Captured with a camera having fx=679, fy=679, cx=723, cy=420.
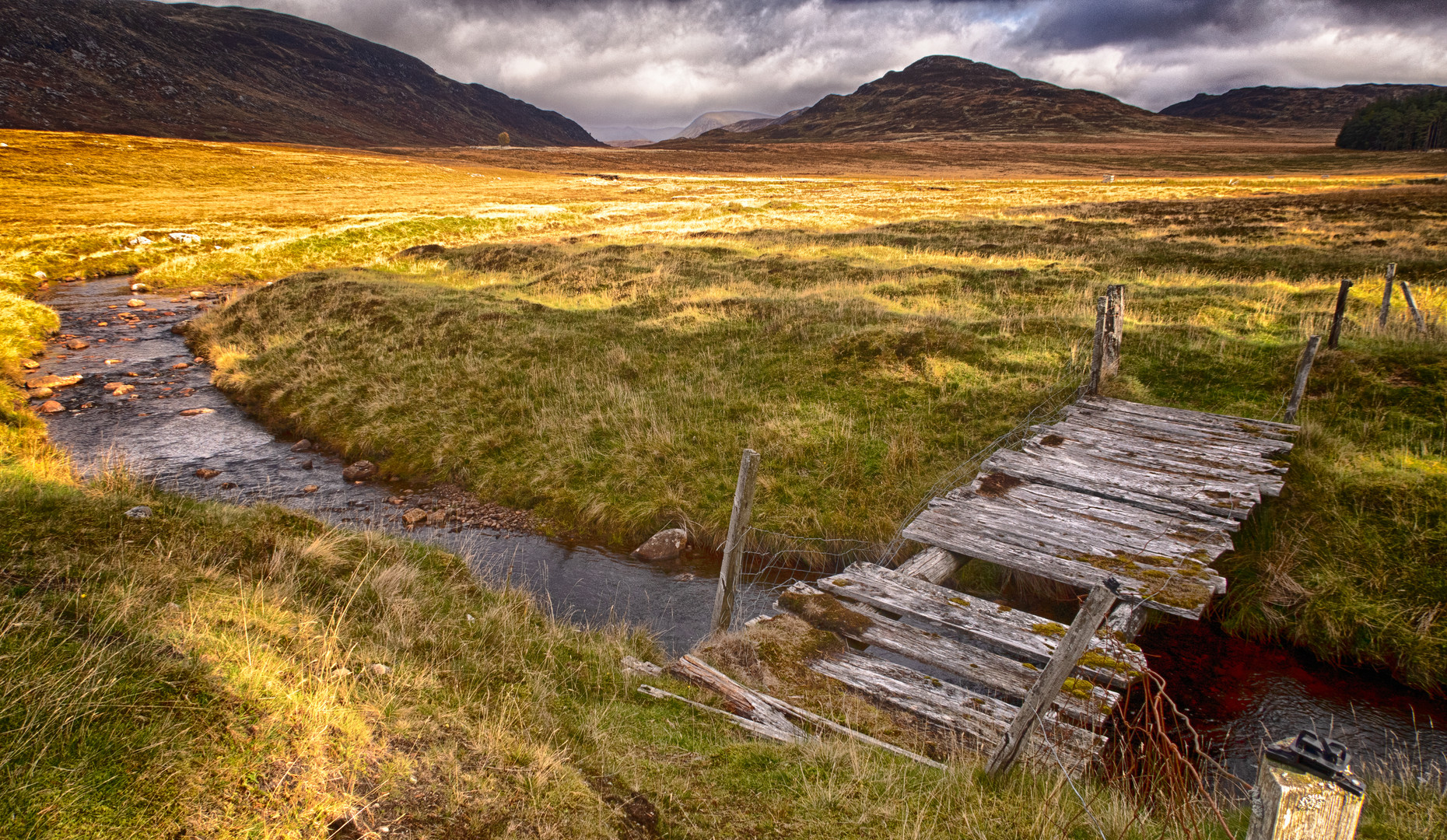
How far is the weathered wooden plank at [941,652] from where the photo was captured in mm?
5086

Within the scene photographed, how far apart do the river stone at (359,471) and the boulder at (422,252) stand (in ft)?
66.1

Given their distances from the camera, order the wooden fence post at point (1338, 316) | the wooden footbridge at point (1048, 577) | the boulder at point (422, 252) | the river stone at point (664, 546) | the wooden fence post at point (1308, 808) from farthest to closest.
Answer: the boulder at point (422, 252) → the wooden fence post at point (1338, 316) → the river stone at point (664, 546) → the wooden footbridge at point (1048, 577) → the wooden fence post at point (1308, 808)

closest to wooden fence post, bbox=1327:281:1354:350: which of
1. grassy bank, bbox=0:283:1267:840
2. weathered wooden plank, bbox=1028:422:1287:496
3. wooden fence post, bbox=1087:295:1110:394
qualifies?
wooden fence post, bbox=1087:295:1110:394

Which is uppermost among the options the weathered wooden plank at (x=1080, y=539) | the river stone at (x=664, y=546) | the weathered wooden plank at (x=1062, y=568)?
the weathered wooden plank at (x=1080, y=539)

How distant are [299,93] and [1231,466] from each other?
9615 inches

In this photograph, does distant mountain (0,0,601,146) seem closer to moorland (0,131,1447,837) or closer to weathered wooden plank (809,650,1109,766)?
moorland (0,131,1447,837)

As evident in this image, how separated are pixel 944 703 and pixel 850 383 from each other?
28.0ft

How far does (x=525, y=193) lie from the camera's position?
213 ft

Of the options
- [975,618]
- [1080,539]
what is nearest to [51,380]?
[975,618]

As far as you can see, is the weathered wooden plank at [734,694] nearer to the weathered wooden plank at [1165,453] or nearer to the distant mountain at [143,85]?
the weathered wooden plank at [1165,453]

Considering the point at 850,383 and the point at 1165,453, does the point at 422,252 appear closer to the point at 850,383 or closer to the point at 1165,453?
the point at 850,383

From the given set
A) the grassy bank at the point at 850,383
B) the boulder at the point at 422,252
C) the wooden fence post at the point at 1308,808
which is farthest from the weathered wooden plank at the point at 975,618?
the boulder at the point at 422,252

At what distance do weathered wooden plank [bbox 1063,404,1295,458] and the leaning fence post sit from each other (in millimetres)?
6789

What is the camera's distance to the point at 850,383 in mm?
13352
